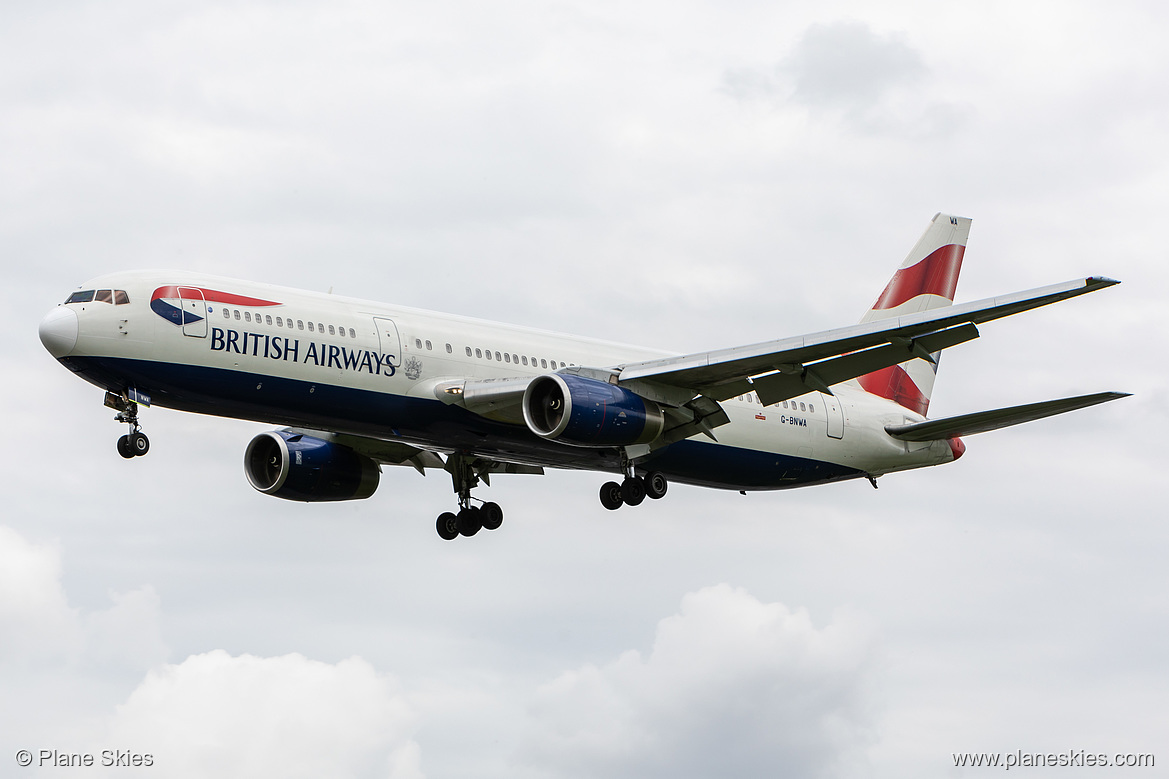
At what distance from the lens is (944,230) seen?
4991cm

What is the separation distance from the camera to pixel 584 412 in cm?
3469

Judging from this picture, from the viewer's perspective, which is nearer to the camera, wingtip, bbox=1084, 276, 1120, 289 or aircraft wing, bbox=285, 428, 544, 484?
wingtip, bbox=1084, 276, 1120, 289

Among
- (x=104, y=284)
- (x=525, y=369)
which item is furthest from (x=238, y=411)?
(x=525, y=369)

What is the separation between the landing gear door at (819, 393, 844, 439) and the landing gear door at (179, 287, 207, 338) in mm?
19015

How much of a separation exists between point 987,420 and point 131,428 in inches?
882

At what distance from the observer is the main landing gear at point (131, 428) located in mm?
33469

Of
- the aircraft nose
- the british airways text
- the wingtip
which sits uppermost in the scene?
the aircraft nose

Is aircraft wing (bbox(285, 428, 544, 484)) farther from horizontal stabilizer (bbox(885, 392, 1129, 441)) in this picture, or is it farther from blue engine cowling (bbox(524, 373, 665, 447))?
horizontal stabilizer (bbox(885, 392, 1129, 441))

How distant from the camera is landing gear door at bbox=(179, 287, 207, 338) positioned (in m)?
33.1

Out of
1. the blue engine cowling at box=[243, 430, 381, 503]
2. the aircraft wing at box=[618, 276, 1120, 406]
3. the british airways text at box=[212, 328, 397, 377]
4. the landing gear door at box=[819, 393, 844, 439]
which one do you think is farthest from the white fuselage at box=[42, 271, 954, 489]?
the blue engine cowling at box=[243, 430, 381, 503]

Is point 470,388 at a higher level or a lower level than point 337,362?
lower

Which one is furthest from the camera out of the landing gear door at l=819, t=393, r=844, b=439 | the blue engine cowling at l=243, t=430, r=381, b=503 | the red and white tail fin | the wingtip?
the red and white tail fin

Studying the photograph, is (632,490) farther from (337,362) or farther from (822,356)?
(337,362)

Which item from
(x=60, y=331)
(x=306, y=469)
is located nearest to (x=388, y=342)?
(x=60, y=331)
